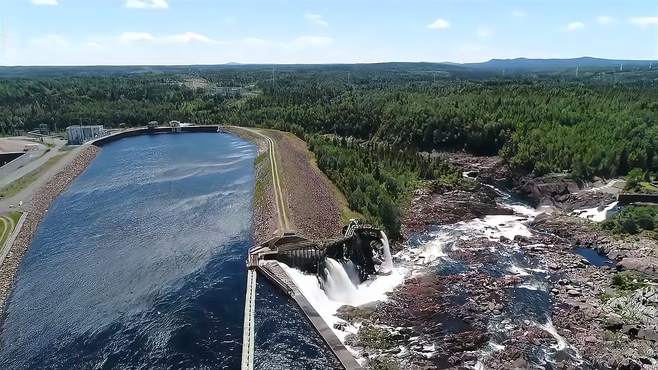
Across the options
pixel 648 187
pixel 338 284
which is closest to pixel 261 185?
pixel 338 284

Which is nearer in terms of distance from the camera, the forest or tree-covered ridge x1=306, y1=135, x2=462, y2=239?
tree-covered ridge x1=306, y1=135, x2=462, y2=239

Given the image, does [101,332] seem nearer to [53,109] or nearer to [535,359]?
[535,359]

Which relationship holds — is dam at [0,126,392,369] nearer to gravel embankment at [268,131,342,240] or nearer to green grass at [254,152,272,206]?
green grass at [254,152,272,206]

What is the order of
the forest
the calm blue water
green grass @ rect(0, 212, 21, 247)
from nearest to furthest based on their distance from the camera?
the calm blue water → green grass @ rect(0, 212, 21, 247) → the forest

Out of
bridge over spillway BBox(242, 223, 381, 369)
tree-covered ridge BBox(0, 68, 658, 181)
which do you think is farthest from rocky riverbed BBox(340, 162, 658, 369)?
tree-covered ridge BBox(0, 68, 658, 181)

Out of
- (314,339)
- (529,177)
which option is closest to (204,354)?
(314,339)

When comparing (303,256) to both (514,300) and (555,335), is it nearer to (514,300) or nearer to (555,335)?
(514,300)
